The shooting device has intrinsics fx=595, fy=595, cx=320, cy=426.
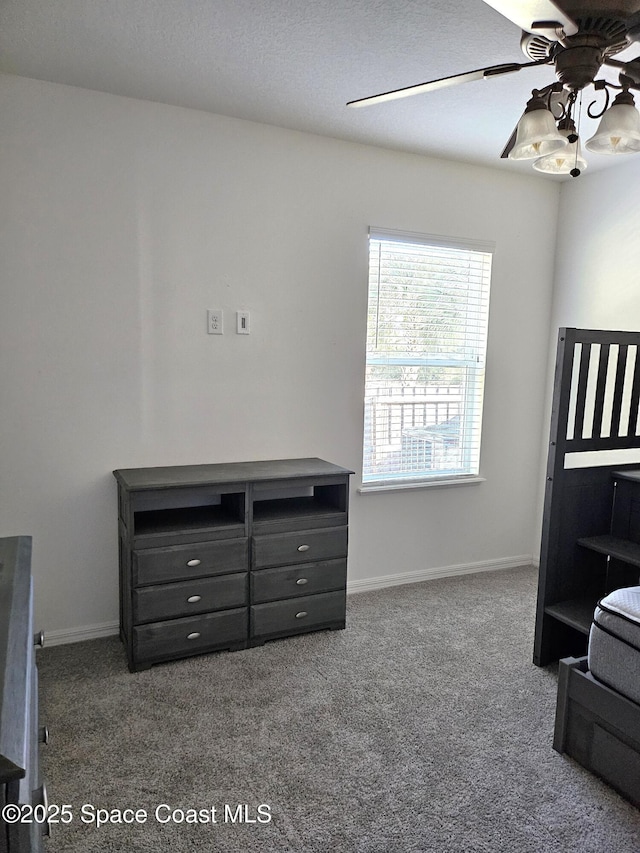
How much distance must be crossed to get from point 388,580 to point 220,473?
1.39 m

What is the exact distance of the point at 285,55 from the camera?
221cm

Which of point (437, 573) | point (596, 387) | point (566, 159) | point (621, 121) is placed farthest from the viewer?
point (437, 573)

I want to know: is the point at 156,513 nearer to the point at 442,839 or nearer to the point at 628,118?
the point at 442,839

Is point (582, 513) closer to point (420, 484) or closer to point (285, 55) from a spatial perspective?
point (420, 484)

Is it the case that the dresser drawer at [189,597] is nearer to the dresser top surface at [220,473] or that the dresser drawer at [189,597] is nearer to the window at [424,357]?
the dresser top surface at [220,473]

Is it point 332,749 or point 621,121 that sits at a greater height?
point 621,121

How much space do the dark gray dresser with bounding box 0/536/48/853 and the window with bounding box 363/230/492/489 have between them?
2263 millimetres

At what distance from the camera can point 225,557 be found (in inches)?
104

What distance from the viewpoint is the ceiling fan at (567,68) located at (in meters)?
1.18

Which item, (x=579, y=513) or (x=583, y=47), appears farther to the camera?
(x=579, y=513)

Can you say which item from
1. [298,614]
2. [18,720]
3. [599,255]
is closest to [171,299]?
[298,614]

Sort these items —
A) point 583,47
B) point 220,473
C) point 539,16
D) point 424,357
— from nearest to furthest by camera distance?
point 539,16 → point 583,47 → point 220,473 → point 424,357

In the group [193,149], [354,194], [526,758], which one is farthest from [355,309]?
[526,758]

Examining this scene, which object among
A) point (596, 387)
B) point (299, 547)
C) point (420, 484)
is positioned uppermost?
point (596, 387)
